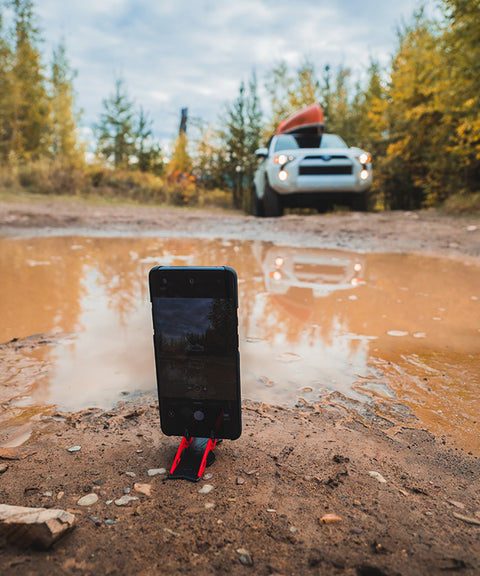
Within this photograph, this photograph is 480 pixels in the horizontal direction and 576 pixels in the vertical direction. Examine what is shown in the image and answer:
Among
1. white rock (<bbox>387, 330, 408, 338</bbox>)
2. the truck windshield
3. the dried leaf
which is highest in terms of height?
the truck windshield

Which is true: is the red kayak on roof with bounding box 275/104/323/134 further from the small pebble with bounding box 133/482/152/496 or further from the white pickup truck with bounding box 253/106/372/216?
the small pebble with bounding box 133/482/152/496

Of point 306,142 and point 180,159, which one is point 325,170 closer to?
point 306,142

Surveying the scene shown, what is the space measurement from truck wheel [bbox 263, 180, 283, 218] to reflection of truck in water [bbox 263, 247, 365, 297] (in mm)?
3446

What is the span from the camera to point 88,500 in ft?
4.15

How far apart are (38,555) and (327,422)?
1.11m

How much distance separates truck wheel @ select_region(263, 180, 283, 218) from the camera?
956 centimetres

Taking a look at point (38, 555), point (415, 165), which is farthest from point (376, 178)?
point (38, 555)

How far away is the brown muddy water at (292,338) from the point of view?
198 cm

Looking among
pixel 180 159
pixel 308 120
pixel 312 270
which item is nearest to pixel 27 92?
pixel 180 159

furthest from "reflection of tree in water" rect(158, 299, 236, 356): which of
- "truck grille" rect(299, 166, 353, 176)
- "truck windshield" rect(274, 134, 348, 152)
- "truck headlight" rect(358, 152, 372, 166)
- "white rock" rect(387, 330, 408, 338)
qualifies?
"truck windshield" rect(274, 134, 348, 152)

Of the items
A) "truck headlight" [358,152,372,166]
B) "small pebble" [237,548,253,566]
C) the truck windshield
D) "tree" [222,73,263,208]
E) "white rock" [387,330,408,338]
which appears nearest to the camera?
"small pebble" [237,548,253,566]

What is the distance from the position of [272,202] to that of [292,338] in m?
A: 7.20

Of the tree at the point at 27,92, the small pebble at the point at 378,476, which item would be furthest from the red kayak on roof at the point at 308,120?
the tree at the point at 27,92

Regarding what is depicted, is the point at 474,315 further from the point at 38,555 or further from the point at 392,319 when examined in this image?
the point at 38,555
